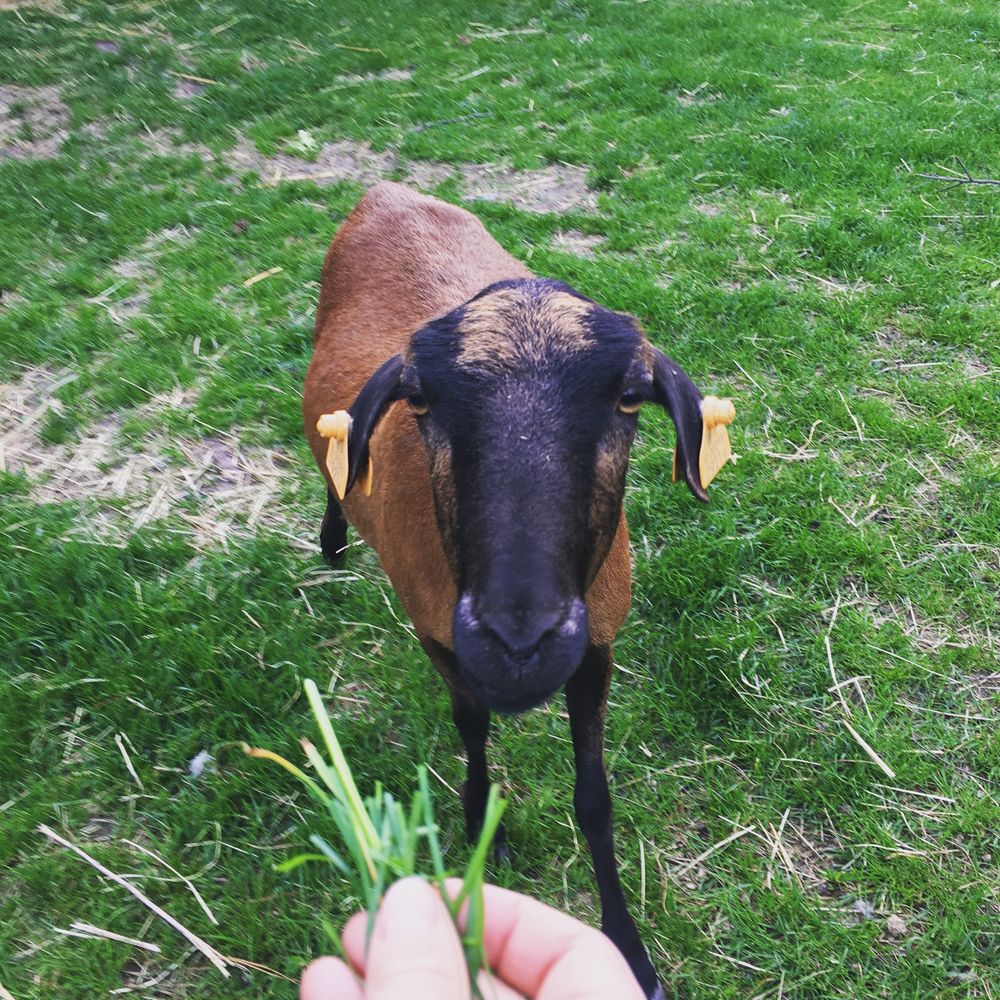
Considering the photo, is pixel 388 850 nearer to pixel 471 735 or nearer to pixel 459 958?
pixel 459 958

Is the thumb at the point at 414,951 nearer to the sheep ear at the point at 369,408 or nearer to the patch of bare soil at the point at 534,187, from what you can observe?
the sheep ear at the point at 369,408

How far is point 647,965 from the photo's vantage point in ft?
8.13

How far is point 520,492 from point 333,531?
2161mm

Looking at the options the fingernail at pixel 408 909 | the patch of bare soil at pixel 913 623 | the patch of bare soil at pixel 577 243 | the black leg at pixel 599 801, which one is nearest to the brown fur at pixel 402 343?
the black leg at pixel 599 801

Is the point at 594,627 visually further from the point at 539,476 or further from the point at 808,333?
the point at 808,333

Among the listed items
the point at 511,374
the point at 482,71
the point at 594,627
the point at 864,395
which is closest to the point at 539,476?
the point at 511,374

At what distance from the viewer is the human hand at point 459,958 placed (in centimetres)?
106

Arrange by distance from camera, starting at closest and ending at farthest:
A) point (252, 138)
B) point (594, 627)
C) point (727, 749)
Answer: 1. point (594, 627)
2. point (727, 749)
3. point (252, 138)

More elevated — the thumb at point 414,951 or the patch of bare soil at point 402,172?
the patch of bare soil at point 402,172

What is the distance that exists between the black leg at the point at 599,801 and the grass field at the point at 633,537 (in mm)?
187

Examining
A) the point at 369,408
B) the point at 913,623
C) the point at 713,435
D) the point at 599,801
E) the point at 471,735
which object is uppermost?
the point at 369,408

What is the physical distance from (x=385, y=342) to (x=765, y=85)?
6496mm

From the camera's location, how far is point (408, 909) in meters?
1.14

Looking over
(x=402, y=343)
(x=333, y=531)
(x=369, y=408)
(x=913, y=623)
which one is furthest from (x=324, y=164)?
(x=913, y=623)
